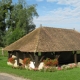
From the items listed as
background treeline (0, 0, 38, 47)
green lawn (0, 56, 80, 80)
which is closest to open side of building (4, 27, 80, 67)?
green lawn (0, 56, 80, 80)

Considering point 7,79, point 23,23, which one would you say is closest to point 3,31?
point 23,23

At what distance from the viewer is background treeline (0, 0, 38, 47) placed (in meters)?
53.9

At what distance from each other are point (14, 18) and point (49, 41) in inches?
1298

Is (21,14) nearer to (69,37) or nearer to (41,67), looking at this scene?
(69,37)

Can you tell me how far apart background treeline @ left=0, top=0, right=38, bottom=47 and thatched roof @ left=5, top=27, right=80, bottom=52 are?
2052 centimetres

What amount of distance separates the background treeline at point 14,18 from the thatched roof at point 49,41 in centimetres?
2052

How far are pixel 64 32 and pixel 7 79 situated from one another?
1726cm

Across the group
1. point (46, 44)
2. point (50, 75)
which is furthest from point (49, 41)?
point (50, 75)

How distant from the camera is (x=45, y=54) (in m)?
24.6

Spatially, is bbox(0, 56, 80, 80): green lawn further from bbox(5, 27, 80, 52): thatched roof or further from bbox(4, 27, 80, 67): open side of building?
bbox(5, 27, 80, 52): thatched roof

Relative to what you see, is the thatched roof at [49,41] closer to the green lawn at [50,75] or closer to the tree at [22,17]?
the green lawn at [50,75]

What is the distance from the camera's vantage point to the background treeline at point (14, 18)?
53.9 m

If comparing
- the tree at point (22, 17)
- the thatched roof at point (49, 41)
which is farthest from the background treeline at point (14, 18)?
the thatched roof at point (49, 41)

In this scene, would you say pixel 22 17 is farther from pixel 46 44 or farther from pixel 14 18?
pixel 46 44
